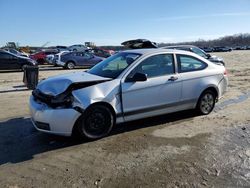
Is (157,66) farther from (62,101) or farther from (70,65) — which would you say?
(70,65)

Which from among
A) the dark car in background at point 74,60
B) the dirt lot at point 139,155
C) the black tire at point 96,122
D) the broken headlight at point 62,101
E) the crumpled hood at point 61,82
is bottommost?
the dirt lot at point 139,155

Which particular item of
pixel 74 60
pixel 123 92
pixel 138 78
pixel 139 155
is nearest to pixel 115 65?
pixel 138 78

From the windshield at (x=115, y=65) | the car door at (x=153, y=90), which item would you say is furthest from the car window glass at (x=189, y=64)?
the windshield at (x=115, y=65)

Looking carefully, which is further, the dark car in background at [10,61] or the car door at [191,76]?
the dark car in background at [10,61]

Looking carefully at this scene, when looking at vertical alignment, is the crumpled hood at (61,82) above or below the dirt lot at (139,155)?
above

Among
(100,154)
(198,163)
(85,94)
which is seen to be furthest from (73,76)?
(198,163)

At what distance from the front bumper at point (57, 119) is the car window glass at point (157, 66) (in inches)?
64.1

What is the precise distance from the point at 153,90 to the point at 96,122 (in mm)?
1398

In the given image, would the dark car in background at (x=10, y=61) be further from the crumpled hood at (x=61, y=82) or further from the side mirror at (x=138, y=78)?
the side mirror at (x=138, y=78)

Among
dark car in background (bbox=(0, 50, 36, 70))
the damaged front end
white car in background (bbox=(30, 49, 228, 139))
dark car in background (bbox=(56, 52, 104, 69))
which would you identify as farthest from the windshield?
dark car in background (bbox=(56, 52, 104, 69))

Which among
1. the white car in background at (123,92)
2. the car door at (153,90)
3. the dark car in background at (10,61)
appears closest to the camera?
the white car in background at (123,92)

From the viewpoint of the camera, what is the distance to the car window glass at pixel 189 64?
23.4 ft

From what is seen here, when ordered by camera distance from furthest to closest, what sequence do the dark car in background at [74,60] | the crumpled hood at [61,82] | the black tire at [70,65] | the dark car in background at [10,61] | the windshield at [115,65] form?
1. the black tire at [70,65]
2. the dark car in background at [74,60]
3. the dark car in background at [10,61]
4. the windshield at [115,65]
5. the crumpled hood at [61,82]

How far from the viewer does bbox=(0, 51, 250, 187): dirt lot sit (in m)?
4.32
